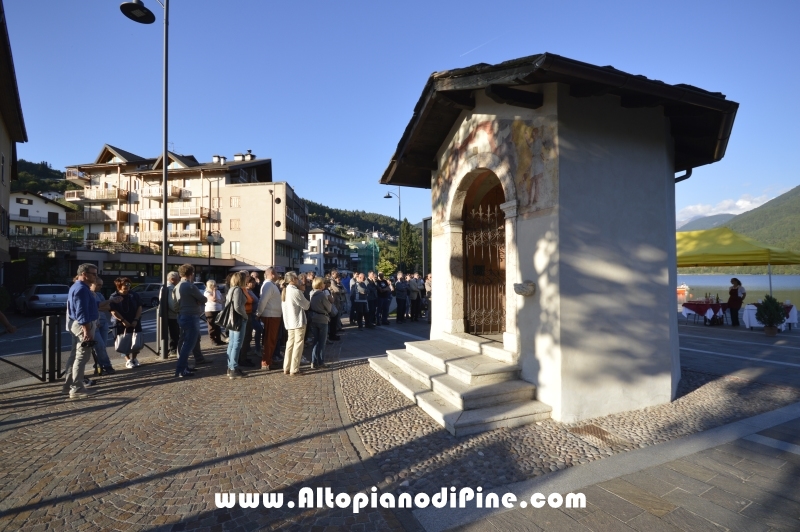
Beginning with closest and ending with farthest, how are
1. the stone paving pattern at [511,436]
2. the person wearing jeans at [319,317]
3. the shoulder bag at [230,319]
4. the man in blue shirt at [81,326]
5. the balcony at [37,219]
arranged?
the stone paving pattern at [511,436]
the man in blue shirt at [81,326]
the shoulder bag at [230,319]
the person wearing jeans at [319,317]
the balcony at [37,219]

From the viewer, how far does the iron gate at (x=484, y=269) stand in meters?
7.45

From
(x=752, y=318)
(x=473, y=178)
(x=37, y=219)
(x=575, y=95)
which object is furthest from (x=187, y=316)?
(x=37, y=219)

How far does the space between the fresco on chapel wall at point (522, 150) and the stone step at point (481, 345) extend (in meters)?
1.95

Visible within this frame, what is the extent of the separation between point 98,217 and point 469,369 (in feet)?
184

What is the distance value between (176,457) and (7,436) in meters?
2.20

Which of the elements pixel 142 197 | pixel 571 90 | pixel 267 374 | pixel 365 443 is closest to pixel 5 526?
pixel 365 443

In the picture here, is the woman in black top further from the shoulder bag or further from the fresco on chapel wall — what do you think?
the fresco on chapel wall

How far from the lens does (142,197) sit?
156 feet

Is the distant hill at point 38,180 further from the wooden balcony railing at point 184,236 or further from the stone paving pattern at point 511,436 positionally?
the stone paving pattern at point 511,436

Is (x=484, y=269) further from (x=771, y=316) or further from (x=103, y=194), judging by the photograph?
(x=103, y=194)

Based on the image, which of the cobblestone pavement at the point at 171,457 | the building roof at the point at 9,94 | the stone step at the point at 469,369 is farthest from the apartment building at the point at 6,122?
the stone step at the point at 469,369

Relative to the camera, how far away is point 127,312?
779 cm

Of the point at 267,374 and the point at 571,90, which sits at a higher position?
the point at 571,90

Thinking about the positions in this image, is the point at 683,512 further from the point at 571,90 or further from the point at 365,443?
the point at 571,90
